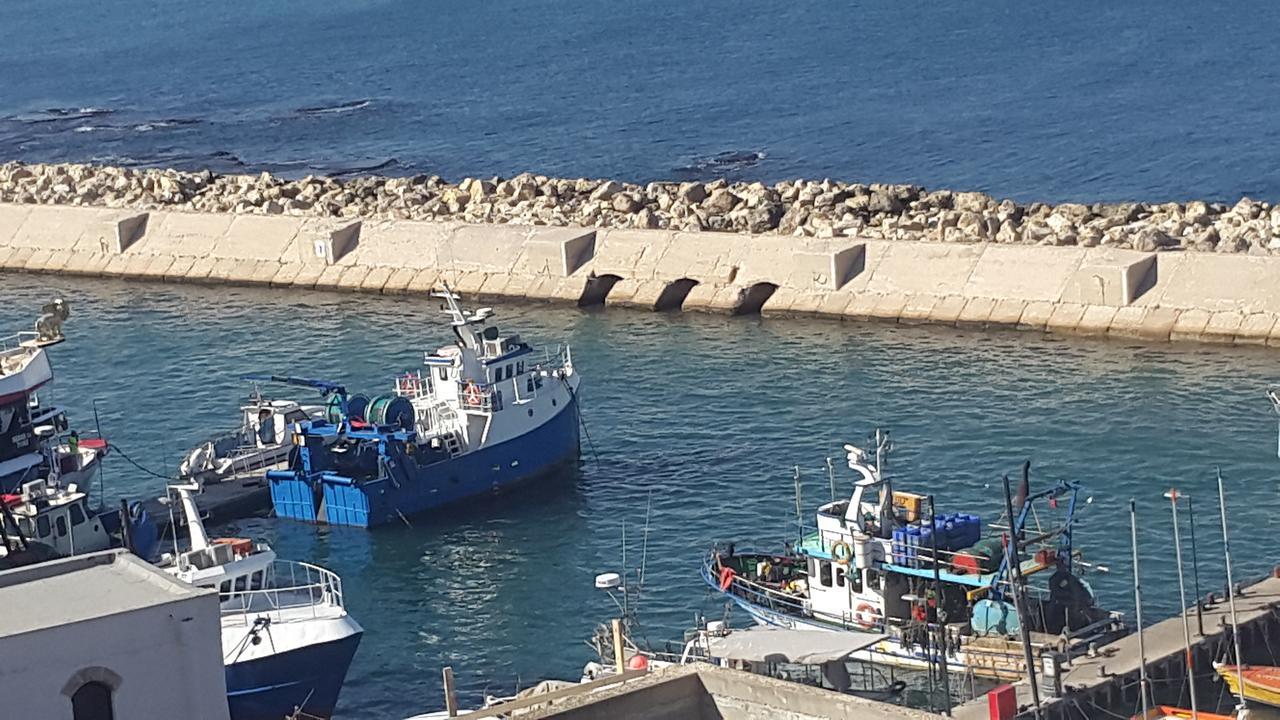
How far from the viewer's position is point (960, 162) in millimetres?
111125

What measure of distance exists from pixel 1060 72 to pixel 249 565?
3933 inches

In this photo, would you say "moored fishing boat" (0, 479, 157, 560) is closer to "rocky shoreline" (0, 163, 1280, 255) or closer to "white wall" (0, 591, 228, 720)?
"white wall" (0, 591, 228, 720)

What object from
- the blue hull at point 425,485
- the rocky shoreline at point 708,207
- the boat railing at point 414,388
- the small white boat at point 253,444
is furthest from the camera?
the rocky shoreline at point 708,207

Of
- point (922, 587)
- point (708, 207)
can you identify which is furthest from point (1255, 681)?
point (708, 207)

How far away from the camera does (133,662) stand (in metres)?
28.8

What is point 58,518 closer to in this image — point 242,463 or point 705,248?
point 242,463

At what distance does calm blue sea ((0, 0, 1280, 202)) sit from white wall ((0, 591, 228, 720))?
74.5 meters

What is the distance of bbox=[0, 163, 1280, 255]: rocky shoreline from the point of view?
7944 cm

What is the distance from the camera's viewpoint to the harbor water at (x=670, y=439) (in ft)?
166

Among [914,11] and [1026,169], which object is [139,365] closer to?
[1026,169]

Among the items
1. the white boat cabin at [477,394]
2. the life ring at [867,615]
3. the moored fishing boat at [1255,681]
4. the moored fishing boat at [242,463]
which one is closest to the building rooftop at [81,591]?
the life ring at [867,615]

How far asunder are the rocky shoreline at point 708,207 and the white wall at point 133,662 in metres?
50.0

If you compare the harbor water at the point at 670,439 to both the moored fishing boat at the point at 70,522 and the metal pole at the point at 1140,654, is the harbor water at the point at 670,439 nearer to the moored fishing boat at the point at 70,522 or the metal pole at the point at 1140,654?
the moored fishing boat at the point at 70,522

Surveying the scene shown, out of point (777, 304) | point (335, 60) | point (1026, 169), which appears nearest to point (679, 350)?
point (777, 304)
